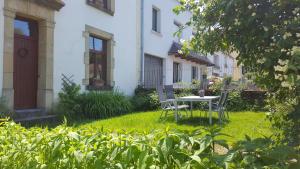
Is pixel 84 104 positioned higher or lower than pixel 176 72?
lower

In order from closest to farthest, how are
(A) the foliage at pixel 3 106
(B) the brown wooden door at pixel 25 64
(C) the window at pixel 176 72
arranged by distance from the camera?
(A) the foliage at pixel 3 106
(B) the brown wooden door at pixel 25 64
(C) the window at pixel 176 72

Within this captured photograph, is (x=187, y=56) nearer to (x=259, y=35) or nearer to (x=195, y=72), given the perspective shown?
(x=195, y=72)

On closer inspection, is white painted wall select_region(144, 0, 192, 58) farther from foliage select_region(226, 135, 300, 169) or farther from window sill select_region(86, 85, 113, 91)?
foliage select_region(226, 135, 300, 169)

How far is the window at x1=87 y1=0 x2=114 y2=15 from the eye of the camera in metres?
12.7

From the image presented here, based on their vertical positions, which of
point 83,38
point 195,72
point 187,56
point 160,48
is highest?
point 160,48

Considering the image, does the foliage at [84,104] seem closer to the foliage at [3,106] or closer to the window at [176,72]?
the foliage at [3,106]

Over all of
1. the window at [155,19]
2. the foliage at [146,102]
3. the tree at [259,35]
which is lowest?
the foliage at [146,102]

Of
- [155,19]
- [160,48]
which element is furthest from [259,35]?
[155,19]

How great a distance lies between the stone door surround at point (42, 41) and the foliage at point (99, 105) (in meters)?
1.01

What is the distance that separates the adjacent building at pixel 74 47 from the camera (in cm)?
944

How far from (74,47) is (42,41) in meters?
1.41

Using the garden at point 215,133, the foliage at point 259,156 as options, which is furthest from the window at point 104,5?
the foliage at point 259,156

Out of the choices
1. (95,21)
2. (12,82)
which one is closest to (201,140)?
(12,82)

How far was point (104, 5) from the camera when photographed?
13.8 meters
